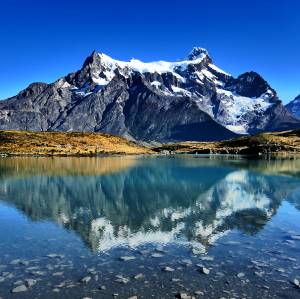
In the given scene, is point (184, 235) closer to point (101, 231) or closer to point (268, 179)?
point (101, 231)

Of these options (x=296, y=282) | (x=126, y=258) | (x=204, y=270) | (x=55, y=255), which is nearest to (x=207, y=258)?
(x=204, y=270)

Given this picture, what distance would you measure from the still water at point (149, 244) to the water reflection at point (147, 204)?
13cm

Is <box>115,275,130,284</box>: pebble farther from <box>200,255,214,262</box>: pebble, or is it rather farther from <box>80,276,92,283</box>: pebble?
<box>200,255,214,262</box>: pebble

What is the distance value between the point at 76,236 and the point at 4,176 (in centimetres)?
5694

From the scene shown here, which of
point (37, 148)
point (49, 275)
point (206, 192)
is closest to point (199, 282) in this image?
point (49, 275)

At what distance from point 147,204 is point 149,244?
20.5 metres

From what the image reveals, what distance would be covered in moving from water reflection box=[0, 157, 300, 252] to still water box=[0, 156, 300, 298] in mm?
126

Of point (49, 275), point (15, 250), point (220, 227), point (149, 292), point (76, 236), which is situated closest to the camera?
point (149, 292)

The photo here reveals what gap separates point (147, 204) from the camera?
52.5m

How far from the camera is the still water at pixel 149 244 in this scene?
75.3 ft

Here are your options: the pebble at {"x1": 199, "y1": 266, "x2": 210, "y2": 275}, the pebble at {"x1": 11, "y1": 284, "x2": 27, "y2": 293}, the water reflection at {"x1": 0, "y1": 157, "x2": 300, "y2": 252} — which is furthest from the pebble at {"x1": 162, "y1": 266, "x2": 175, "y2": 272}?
the pebble at {"x1": 11, "y1": 284, "x2": 27, "y2": 293}

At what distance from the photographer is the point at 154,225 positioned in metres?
39.6

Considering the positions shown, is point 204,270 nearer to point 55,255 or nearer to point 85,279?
point 85,279

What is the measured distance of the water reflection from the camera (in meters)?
36.4
